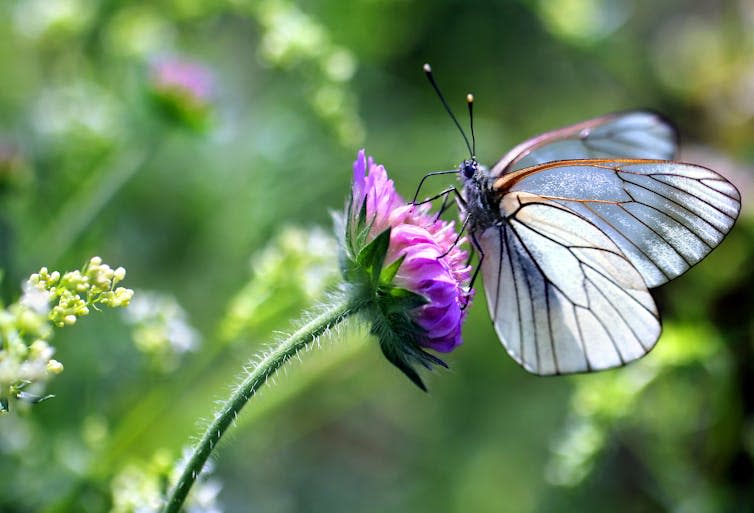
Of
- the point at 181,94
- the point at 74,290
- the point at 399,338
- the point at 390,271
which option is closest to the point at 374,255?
the point at 390,271

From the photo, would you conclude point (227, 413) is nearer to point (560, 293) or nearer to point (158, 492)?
point (158, 492)

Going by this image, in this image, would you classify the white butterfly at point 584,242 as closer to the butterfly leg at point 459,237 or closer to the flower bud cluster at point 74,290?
→ the butterfly leg at point 459,237

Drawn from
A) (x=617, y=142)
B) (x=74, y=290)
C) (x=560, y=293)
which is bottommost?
(x=560, y=293)

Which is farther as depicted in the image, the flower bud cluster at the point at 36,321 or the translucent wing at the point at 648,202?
the translucent wing at the point at 648,202

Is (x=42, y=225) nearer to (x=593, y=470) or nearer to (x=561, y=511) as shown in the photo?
(x=593, y=470)

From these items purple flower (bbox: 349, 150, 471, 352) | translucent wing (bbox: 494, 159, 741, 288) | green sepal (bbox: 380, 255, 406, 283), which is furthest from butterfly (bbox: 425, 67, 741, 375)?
green sepal (bbox: 380, 255, 406, 283)

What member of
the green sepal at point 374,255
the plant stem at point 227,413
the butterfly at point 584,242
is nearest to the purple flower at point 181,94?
the butterfly at point 584,242
